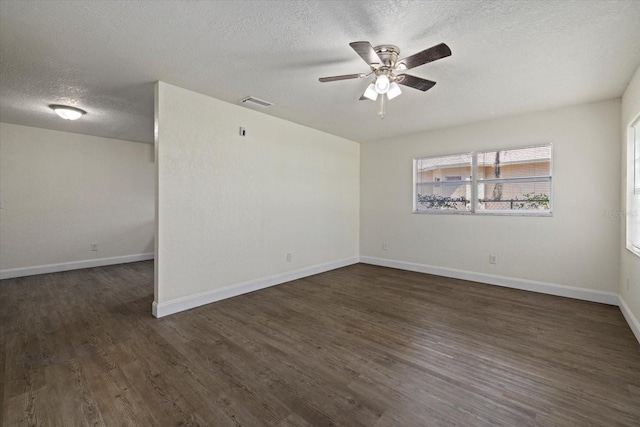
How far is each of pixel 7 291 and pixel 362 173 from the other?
594cm

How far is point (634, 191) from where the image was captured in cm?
287

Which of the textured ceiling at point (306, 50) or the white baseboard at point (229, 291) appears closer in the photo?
the textured ceiling at point (306, 50)

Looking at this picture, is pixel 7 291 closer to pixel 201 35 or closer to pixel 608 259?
pixel 201 35

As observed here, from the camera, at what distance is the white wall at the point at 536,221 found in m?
3.45

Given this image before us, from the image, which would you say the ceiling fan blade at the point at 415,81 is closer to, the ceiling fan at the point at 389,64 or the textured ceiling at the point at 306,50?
the ceiling fan at the point at 389,64

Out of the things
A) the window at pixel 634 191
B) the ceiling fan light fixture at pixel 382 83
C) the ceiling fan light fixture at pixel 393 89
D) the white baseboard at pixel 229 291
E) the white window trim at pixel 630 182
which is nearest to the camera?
the ceiling fan light fixture at pixel 382 83

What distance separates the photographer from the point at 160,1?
70.9 inches

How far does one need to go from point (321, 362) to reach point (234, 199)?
2.36m

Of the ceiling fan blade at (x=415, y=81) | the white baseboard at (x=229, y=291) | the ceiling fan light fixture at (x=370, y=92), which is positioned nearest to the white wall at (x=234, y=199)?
the white baseboard at (x=229, y=291)

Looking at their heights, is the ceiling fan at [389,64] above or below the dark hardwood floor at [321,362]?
above

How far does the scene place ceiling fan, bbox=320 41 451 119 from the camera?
1.98 metres

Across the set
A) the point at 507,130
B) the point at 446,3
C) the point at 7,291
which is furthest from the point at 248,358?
the point at 507,130

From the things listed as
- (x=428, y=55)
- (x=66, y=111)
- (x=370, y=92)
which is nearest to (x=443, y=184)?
(x=370, y=92)

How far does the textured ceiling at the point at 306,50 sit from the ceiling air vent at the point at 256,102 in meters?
0.11
